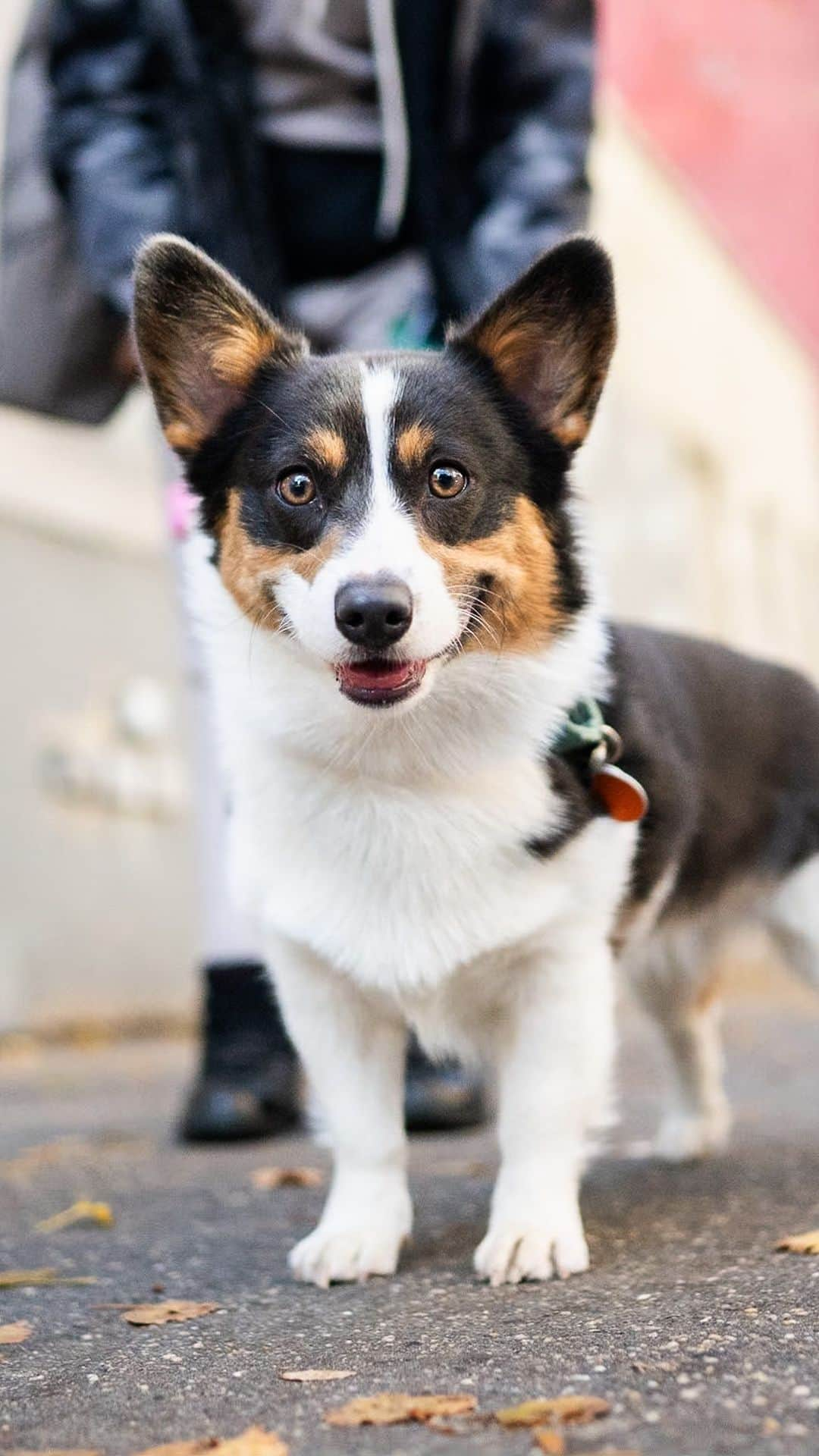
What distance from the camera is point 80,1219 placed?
3002 millimetres

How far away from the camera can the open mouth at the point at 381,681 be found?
2.29 m

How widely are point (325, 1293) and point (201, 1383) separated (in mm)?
500

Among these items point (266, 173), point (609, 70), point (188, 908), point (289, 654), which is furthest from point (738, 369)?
point (289, 654)

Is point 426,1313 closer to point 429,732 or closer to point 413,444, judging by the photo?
point 429,732

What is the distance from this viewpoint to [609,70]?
11336 mm

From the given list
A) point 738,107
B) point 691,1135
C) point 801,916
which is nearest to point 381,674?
point 801,916

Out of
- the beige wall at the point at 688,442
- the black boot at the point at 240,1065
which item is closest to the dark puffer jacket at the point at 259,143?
the black boot at the point at 240,1065

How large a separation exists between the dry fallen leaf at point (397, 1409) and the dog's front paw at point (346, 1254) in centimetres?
69

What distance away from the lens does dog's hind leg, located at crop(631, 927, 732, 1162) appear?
3.40 meters

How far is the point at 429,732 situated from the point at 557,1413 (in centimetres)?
109

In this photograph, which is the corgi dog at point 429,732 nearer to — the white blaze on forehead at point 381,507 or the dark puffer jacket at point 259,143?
the white blaze on forehead at point 381,507

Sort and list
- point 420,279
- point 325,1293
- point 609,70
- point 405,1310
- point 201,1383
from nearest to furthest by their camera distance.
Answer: point 201,1383 → point 405,1310 → point 325,1293 → point 420,279 → point 609,70

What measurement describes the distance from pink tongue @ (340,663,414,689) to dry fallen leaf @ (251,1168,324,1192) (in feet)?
4.40

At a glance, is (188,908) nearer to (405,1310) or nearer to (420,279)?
(420,279)
